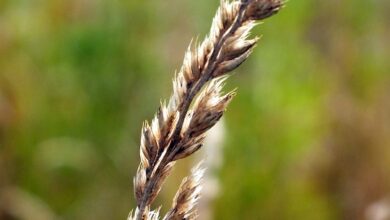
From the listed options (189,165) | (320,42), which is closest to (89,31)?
(189,165)

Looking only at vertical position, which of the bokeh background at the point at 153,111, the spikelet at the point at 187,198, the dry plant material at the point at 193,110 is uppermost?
the bokeh background at the point at 153,111

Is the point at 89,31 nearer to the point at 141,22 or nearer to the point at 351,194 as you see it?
the point at 141,22

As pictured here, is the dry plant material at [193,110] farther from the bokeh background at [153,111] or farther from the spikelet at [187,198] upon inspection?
the bokeh background at [153,111]

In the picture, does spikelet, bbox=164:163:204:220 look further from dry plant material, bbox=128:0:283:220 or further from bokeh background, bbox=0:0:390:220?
bokeh background, bbox=0:0:390:220

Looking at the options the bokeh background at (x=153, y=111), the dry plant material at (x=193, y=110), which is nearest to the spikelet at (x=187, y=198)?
the dry plant material at (x=193, y=110)

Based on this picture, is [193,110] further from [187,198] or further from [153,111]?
[153,111]

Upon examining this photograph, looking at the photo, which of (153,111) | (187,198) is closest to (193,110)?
(187,198)

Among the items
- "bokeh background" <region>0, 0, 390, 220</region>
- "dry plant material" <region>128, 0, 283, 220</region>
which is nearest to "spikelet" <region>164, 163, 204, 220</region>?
"dry plant material" <region>128, 0, 283, 220</region>
